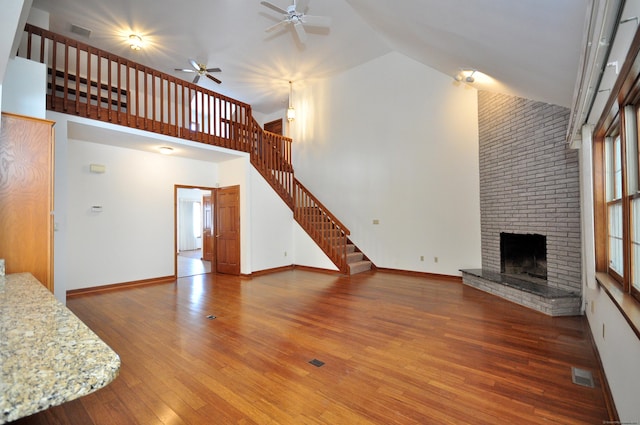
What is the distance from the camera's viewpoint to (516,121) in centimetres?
482

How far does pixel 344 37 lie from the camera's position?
6.05m

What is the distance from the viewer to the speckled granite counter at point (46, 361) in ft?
2.22

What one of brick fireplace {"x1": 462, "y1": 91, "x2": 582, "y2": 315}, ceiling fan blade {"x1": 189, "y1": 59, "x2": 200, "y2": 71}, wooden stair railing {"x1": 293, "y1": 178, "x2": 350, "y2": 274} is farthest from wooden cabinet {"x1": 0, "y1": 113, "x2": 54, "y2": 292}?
brick fireplace {"x1": 462, "y1": 91, "x2": 582, "y2": 315}

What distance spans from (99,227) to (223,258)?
2468 mm

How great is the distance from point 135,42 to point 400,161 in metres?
6.01

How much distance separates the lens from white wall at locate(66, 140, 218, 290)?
16.4ft

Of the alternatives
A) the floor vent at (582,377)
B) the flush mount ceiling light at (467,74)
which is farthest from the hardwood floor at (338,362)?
the flush mount ceiling light at (467,74)

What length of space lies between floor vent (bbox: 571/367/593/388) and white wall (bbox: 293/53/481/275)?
3.29 meters

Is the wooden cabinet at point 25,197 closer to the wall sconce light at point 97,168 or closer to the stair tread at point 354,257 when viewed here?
the wall sconce light at point 97,168

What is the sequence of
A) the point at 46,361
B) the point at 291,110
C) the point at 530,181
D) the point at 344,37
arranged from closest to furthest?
the point at 46,361, the point at 530,181, the point at 344,37, the point at 291,110

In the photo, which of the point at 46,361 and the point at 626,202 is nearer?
the point at 46,361

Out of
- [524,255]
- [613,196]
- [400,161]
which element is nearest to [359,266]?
[400,161]

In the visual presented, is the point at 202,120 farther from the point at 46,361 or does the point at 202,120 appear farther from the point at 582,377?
the point at 582,377

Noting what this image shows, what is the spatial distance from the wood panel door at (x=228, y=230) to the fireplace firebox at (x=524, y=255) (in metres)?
5.28
